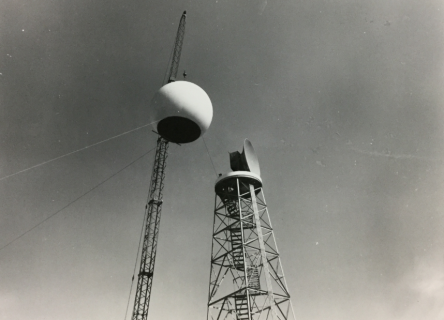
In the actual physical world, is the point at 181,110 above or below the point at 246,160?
below

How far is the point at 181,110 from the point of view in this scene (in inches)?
640

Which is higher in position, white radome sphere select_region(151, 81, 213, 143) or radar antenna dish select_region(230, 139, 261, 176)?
radar antenna dish select_region(230, 139, 261, 176)

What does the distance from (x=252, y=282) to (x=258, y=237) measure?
2697 mm

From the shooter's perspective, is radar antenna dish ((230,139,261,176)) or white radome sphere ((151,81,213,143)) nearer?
white radome sphere ((151,81,213,143))

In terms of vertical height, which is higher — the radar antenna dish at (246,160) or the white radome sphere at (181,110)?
the radar antenna dish at (246,160)

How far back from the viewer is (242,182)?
68.2 feet

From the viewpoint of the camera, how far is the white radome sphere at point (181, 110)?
16328 mm

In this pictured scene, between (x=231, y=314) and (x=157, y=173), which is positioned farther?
(x=157, y=173)

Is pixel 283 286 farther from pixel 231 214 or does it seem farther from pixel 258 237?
pixel 231 214

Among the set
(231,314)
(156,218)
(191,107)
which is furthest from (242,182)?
(156,218)

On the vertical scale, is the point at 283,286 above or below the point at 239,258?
below

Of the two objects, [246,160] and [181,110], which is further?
[246,160]

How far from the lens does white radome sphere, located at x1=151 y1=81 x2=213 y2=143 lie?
16328 millimetres

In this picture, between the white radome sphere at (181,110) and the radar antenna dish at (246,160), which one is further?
the radar antenna dish at (246,160)
